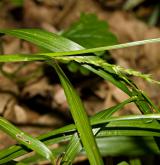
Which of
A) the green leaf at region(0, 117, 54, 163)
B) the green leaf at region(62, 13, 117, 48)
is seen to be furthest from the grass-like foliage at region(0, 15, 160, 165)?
the green leaf at region(62, 13, 117, 48)

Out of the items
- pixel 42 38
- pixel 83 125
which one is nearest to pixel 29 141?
pixel 83 125

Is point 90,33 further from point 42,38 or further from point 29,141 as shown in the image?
point 29,141

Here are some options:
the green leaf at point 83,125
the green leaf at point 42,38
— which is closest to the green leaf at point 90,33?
the green leaf at point 42,38

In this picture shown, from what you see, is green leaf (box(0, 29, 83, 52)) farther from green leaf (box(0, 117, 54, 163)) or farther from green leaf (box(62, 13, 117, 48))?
green leaf (box(62, 13, 117, 48))

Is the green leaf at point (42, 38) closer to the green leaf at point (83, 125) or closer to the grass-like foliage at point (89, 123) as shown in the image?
the grass-like foliage at point (89, 123)

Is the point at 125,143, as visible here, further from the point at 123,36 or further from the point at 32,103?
the point at 123,36

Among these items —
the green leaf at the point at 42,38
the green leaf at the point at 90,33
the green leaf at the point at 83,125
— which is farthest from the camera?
the green leaf at the point at 90,33
